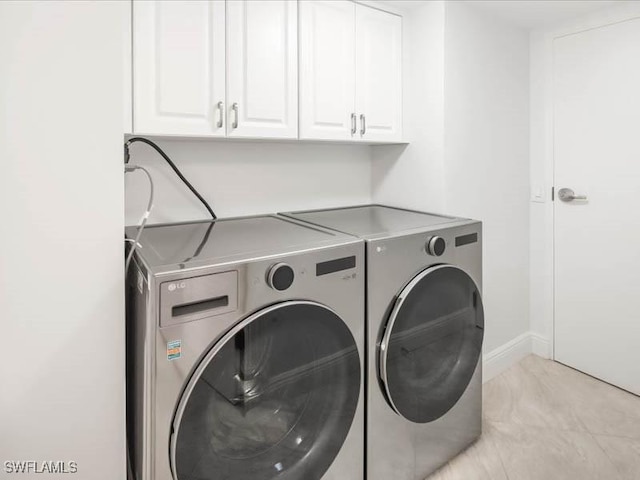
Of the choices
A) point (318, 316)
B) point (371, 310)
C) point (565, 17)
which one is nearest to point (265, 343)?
point (318, 316)

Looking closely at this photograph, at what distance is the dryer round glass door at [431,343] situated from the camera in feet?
5.01

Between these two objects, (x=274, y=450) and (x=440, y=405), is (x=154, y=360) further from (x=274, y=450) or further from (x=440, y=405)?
(x=440, y=405)

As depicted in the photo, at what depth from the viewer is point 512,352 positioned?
2.64 meters

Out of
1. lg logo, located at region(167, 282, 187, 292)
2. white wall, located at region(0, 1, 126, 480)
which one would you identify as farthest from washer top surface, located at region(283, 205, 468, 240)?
white wall, located at region(0, 1, 126, 480)

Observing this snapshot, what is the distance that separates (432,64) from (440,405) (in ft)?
5.53

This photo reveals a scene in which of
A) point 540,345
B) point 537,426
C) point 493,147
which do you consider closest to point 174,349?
point 537,426

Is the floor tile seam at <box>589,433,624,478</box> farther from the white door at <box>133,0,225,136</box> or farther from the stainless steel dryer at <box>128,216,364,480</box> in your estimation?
the white door at <box>133,0,225,136</box>

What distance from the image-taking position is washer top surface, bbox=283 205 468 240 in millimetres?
1632

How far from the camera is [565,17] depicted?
2363 mm

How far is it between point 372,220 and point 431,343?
623 mm

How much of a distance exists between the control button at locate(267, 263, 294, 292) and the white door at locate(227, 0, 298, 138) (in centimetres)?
71

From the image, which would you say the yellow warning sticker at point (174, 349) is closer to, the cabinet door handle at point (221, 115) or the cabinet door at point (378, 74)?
the cabinet door handle at point (221, 115)

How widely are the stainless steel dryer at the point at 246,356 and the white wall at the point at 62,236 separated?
0.10 metres

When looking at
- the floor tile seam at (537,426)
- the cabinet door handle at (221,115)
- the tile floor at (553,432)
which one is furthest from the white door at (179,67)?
the floor tile seam at (537,426)
